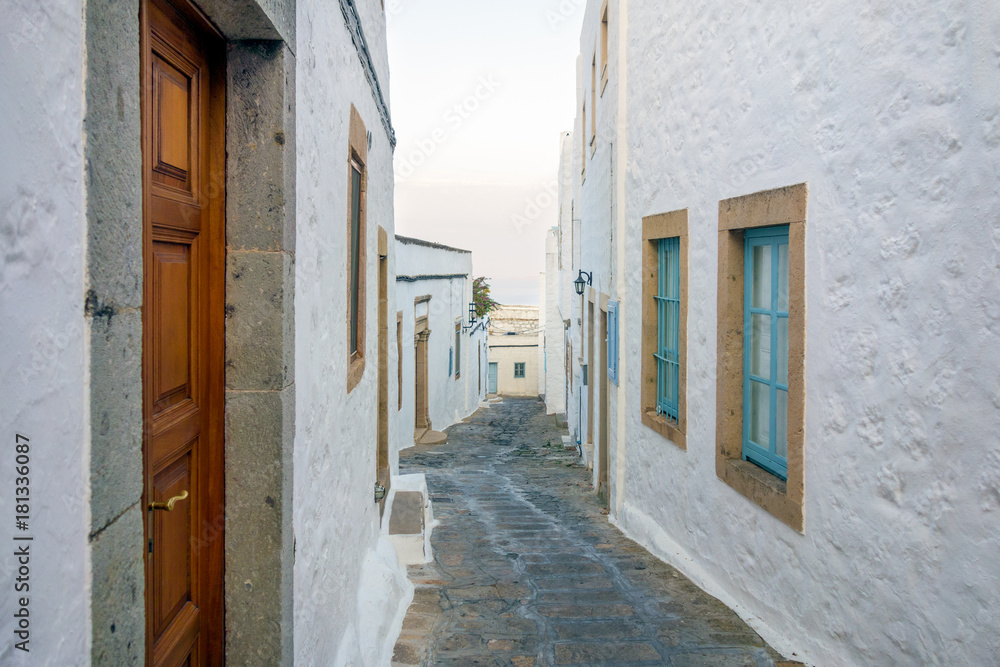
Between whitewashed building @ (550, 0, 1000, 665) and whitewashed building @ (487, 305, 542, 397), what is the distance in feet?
94.2

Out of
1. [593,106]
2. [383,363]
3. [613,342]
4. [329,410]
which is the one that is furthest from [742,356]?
[593,106]

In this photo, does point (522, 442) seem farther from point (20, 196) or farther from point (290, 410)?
point (20, 196)

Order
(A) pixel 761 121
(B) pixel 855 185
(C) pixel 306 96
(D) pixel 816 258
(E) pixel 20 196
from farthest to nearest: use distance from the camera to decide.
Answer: (A) pixel 761 121 < (D) pixel 816 258 < (B) pixel 855 185 < (C) pixel 306 96 < (E) pixel 20 196

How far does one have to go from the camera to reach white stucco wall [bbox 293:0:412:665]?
249 centimetres

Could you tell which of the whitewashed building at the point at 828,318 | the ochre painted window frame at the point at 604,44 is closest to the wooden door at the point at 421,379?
the ochre painted window frame at the point at 604,44

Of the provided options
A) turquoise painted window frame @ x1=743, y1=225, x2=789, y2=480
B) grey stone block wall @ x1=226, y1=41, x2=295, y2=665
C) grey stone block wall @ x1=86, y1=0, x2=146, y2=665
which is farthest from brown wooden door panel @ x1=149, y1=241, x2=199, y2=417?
turquoise painted window frame @ x1=743, y1=225, x2=789, y2=480

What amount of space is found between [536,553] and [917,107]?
13.0ft

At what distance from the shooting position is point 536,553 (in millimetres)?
5492

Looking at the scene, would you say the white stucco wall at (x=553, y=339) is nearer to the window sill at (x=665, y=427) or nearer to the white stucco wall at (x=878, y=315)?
the window sill at (x=665, y=427)

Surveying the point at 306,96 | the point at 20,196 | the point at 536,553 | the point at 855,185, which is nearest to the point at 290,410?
the point at 306,96

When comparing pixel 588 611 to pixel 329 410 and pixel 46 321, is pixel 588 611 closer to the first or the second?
pixel 329 410

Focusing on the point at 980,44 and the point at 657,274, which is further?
the point at 657,274

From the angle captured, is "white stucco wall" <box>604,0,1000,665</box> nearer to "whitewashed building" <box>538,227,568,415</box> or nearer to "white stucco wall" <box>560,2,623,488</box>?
"white stucco wall" <box>560,2,623,488</box>

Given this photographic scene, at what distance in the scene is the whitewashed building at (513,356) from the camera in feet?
114
